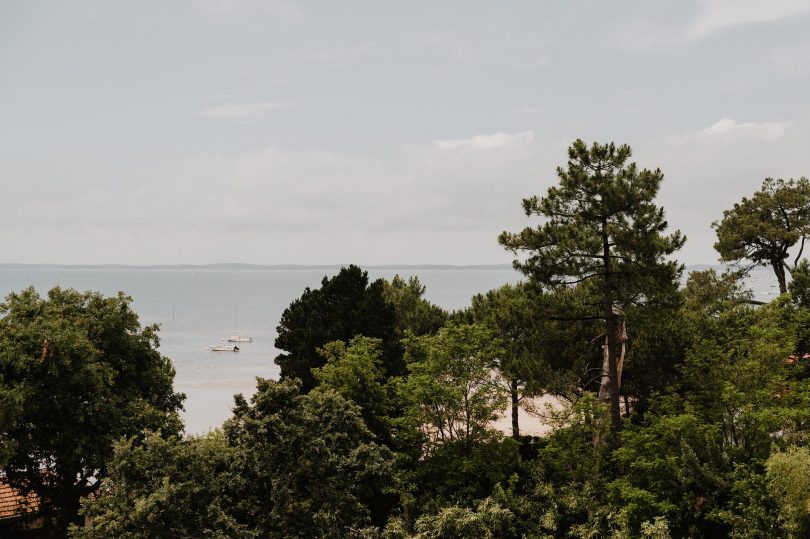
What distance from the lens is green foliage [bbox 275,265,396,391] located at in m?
29.7

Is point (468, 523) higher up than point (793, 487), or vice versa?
point (793, 487)

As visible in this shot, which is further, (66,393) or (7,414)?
(66,393)

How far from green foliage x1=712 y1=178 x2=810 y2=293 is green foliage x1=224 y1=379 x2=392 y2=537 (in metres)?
28.4

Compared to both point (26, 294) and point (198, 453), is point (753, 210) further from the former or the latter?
point (26, 294)

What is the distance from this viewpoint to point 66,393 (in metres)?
22.0

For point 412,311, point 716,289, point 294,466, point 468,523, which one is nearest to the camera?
point 294,466

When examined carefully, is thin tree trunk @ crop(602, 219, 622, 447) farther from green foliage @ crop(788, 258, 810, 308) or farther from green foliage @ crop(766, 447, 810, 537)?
green foliage @ crop(788, 258, 810, 308)

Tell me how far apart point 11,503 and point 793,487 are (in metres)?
26.2

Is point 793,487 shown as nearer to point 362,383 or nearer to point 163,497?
point 362,383

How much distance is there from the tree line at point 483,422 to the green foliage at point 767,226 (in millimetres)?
10380

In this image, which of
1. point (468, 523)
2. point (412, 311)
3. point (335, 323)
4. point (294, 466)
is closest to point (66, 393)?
point (294, 466)

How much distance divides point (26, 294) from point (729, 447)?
2409cm

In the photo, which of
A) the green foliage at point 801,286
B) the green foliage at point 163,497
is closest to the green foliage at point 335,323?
the green foliage at point 163,497

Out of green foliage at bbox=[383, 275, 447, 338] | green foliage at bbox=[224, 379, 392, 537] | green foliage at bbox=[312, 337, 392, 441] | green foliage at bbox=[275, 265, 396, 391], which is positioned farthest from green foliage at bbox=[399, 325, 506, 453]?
green foliage at bbox=[383, 275, 447, 338]
